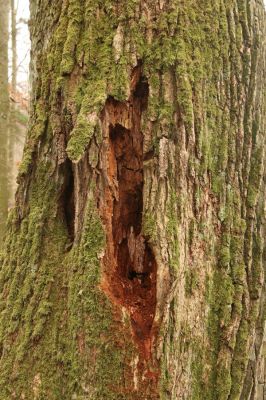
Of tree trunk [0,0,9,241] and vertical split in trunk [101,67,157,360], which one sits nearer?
vertical split in trunk [101,67,157,360]

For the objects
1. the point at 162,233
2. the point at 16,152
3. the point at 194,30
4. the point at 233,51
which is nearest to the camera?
the point at 162,233

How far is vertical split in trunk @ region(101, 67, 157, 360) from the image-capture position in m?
1.96

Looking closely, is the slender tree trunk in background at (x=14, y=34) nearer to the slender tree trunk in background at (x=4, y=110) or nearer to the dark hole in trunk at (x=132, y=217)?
the slender tree trunk in background at (x=4, y=110)

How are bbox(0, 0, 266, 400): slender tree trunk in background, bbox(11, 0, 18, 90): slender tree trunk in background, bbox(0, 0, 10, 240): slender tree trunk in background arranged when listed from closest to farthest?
bbox(0, 0, 266, 400): slender tree trunk in background < bbox(0, 0, 10, 240): slender tree trunk in background < bbox(11, 0, 18, 90): slender tree trunk in background

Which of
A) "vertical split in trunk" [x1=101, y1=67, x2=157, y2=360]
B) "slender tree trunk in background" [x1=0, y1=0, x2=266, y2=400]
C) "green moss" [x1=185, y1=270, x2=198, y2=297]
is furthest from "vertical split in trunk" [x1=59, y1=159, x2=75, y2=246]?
A: "green moss" [x1=185, y1=270, x2=198, y2=297]

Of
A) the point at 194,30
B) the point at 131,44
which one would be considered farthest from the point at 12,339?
the point at 194,30

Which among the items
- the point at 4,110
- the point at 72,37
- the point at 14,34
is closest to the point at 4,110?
the point at 4,110

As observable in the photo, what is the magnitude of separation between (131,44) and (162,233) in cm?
90

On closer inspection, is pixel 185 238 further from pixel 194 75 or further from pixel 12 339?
pixel 12 339

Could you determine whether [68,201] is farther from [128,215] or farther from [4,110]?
[4,110]

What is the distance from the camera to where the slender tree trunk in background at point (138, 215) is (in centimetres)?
190

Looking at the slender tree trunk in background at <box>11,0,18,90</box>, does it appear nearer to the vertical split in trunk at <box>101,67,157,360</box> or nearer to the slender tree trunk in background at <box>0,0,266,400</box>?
the slender tree trunk in background at <box>0,0,266,400</box>

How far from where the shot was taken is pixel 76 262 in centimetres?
199

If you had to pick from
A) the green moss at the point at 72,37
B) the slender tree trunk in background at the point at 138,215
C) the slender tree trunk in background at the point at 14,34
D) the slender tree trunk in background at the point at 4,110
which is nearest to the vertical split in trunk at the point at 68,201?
the slender tree trunk in background at the point at 138,215
